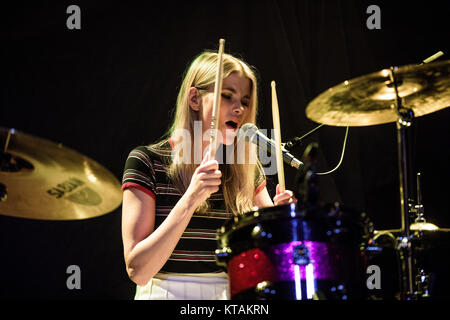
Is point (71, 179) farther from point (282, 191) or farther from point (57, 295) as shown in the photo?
point (57, 295)

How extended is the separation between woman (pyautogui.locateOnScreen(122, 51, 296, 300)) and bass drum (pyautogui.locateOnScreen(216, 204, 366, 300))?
0.80ft

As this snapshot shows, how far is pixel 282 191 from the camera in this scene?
4.61 feet

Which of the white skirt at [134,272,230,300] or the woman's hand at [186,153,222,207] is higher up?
the woman's hand at [186,153,222,207]

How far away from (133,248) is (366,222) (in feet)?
2.25

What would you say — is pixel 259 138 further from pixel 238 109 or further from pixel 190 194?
pixel 190 194

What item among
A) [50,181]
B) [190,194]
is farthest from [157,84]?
[50,181]

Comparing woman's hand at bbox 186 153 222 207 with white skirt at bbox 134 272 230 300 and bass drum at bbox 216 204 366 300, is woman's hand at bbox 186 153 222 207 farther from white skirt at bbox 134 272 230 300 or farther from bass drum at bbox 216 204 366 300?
white skirt at bbox 134 272 230 300

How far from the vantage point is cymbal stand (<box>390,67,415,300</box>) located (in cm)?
110

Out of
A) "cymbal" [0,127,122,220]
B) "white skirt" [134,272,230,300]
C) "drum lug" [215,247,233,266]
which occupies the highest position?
"cymbal" [0,127,122,220]

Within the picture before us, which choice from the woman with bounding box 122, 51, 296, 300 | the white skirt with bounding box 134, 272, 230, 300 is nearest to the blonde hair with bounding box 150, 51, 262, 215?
the woman with bounding box 122, 51, 296, 300

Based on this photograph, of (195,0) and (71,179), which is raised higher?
(195,0)

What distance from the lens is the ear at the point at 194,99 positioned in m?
1.68

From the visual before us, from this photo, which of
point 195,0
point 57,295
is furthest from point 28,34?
point 57,295
